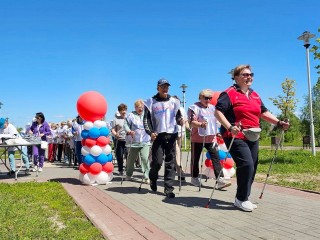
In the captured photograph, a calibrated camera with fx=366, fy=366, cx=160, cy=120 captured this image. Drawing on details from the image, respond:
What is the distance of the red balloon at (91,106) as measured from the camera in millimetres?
8969

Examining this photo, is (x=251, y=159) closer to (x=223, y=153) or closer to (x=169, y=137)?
(x=169, y=137)

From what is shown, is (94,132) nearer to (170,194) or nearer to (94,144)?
(94,144)

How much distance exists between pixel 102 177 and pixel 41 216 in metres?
3.36

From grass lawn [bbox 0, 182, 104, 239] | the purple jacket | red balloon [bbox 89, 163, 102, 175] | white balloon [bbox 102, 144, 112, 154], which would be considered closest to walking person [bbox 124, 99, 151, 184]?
white balloon [bbox 102, 144, 112, 154]

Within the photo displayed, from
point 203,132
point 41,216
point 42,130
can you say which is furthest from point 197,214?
point 42,130

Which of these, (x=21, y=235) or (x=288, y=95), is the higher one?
(x=288, y=95)

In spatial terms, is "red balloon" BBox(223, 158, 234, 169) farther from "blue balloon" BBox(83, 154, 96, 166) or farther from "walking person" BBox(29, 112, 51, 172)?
"walking person" BBox(29, 112, 51, 172)

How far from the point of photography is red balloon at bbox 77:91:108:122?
8.97 metres

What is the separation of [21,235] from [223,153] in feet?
18.3

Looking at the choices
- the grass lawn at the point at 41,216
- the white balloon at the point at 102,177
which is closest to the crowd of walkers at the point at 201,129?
the white balloon at the point at 102,177

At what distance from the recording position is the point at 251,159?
5418 millimetres

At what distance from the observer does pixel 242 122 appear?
551 cm

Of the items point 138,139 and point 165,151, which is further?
point 138,139

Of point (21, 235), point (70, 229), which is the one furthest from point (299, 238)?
point (21, 235)
